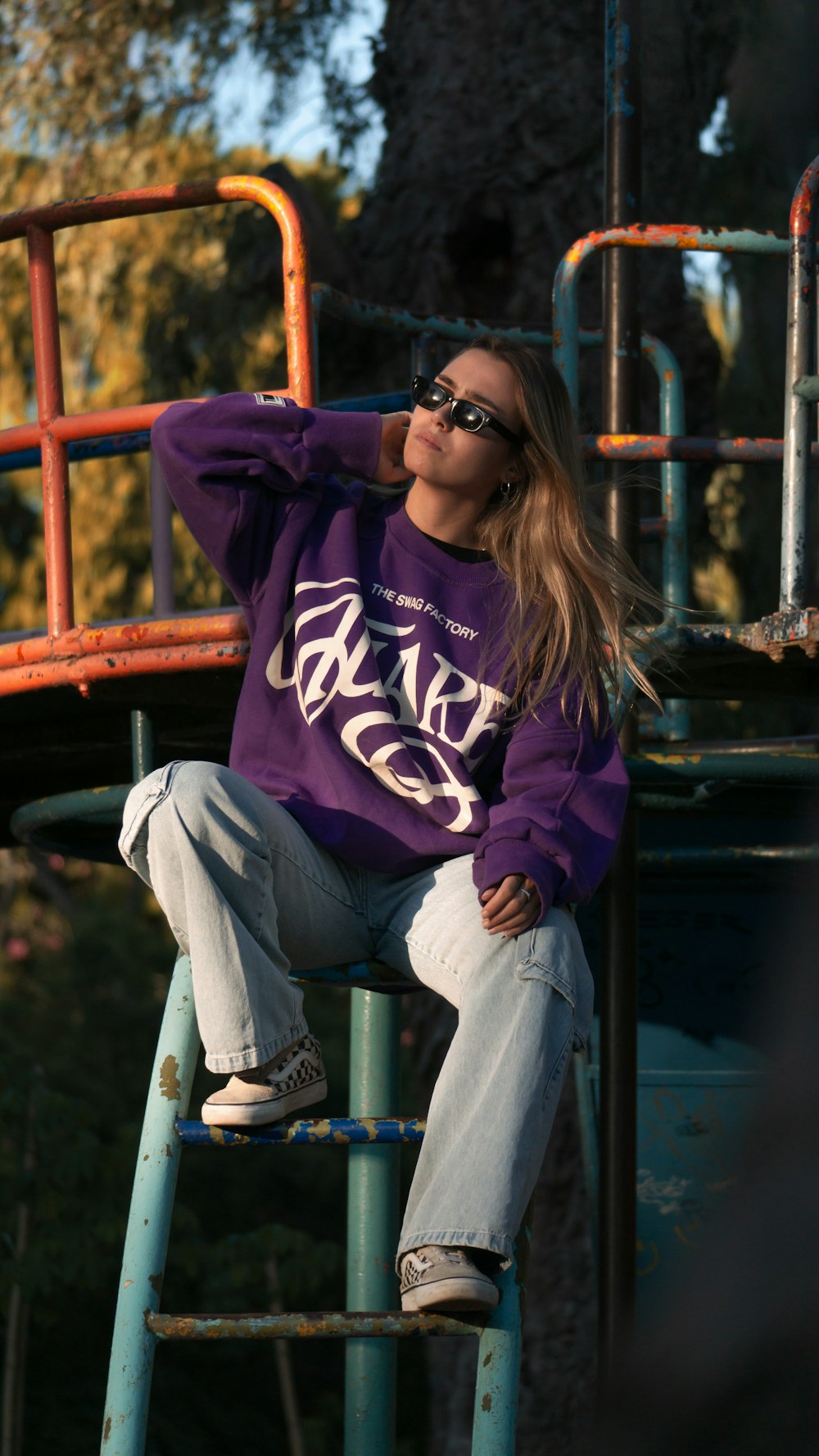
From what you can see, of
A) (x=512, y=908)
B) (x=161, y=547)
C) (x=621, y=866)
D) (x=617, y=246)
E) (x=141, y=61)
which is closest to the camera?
(x=512, y=908)

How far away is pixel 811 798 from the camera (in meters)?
3.63

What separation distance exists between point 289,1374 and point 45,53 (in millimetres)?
6054

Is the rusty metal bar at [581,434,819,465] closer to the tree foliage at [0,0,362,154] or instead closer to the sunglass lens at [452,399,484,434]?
the sunglass lens at [452,399,484,434]

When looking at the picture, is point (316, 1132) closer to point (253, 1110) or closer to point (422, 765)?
point (253, 1110)

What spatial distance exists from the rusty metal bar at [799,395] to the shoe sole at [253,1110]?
1098 mm

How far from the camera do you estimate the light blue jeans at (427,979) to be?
203 centimetres

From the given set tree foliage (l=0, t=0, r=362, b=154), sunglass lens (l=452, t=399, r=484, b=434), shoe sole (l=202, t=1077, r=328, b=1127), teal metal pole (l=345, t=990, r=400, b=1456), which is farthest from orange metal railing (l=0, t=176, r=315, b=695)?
tree foliage (l=0, t=0, r=362, b=154)

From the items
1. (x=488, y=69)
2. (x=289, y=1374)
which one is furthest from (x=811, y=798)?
(x=289, y=1374)

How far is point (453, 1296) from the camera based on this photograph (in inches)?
77.3

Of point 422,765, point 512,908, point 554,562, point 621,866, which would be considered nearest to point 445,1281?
point 512,908

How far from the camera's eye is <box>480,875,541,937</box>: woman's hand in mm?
2178

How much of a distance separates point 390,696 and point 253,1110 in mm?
642

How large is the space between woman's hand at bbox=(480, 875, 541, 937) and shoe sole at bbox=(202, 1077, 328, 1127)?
1.02 feet

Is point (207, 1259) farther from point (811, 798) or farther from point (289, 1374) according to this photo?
point (811, 798)
